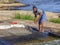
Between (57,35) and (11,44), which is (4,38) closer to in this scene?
(11,44)

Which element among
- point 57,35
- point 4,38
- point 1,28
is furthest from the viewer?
point 1,28

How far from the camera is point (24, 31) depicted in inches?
500

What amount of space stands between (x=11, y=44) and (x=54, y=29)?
3891mm

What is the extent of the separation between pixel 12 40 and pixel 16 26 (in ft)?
8.33

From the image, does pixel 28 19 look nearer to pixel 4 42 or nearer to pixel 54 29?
pixel 54 29

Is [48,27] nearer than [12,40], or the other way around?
[12,40]

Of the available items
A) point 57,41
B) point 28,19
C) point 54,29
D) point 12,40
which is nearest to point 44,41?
point 57,41

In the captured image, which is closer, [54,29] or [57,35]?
[57,35]

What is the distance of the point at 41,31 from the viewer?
1284 centimetres

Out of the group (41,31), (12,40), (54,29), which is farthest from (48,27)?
(12,40)

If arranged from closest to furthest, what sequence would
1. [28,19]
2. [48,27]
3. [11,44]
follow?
[11,44] → [48,27] → [28,19]

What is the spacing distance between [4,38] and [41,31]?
2.20m

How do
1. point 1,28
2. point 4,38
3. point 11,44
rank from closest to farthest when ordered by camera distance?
point 11,44 → point 4,38 → point 1,28

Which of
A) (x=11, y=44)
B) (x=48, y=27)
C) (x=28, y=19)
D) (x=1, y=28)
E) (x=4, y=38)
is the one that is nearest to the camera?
(x=11, y=44)
